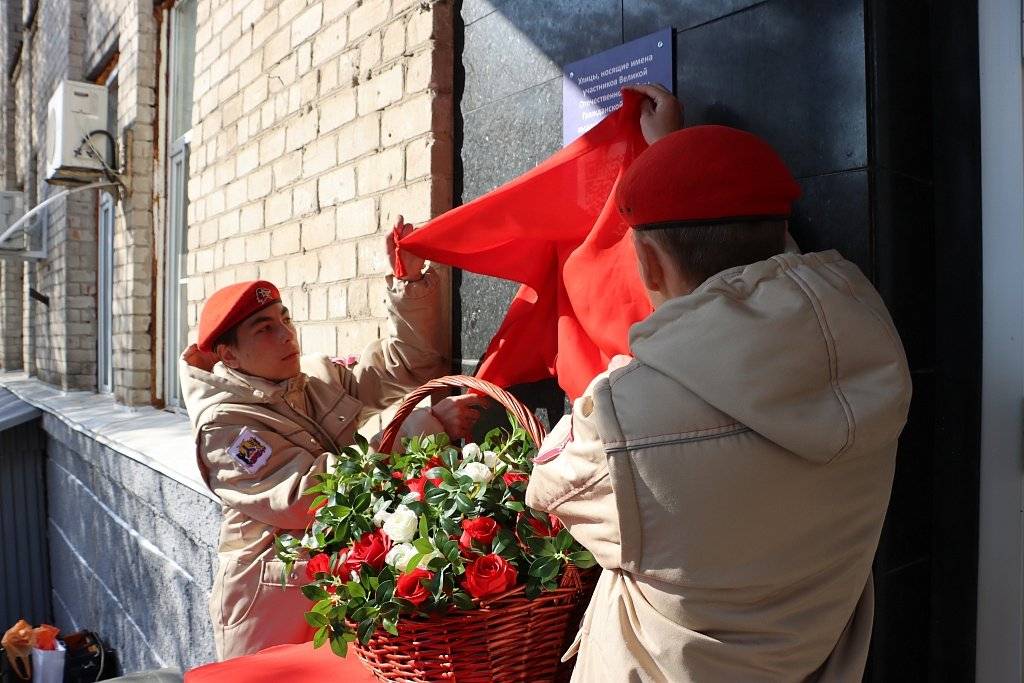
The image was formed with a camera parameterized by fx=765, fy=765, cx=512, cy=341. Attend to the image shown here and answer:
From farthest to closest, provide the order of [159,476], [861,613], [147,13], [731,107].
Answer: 1. [147,13]
2. [159,476]
3. [731,107]
4. [861,613]

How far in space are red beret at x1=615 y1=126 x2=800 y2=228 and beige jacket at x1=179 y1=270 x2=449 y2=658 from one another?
1218 mm

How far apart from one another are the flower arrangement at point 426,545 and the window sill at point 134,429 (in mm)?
1166

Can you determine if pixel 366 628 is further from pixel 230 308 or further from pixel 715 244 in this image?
pixel 230 308

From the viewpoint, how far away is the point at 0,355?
11.2m

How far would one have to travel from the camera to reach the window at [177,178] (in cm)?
530

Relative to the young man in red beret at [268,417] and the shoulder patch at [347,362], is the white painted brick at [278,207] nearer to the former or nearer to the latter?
the shoulder patch at [347,362]

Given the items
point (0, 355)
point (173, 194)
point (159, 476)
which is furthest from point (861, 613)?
point (0, 355)

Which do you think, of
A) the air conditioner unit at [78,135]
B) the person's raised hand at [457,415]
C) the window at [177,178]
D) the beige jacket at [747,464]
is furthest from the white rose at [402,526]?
the air conditioner unit at [78,135]

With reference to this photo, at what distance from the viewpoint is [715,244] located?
1071 mm

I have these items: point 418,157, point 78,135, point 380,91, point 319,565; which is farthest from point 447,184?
point 78,135

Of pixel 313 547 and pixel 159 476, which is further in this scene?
pixel 159 476

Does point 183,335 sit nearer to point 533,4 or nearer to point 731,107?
point 533,4

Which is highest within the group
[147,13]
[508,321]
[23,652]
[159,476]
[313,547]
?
[147,13]

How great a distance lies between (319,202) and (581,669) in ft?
7.47
